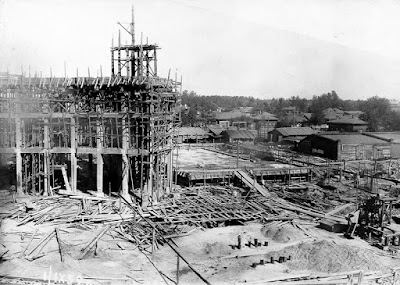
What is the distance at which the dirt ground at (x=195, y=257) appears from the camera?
1925 centimetres

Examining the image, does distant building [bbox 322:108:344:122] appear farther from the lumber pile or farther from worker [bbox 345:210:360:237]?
worker [bbox 345:210:360:237]

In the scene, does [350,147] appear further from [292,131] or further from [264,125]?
[264,125]

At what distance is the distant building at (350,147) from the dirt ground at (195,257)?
2887 cm

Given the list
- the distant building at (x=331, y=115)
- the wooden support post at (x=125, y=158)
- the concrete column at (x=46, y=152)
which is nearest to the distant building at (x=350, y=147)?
the wooden support post at (x=125, y=158)

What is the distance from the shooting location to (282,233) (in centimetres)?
2534

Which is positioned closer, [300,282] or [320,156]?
[300,282]

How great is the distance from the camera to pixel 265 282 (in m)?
18.5

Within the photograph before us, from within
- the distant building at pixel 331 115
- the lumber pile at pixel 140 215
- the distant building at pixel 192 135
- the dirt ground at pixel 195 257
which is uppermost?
the distant building at pixel 331 115

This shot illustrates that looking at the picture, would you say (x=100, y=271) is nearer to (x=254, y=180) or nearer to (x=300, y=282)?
(x=300, y=282)

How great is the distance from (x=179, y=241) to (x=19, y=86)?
17615mm

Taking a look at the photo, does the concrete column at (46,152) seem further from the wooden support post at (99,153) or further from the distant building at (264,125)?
the distant building at (264,125)

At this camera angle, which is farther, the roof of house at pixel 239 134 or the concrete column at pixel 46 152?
the roof of house at pixel 239 134

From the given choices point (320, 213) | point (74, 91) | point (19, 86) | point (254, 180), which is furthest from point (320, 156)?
point (19, 86)

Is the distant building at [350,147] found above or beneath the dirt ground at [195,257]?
above
